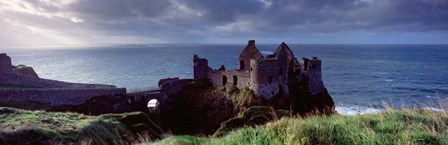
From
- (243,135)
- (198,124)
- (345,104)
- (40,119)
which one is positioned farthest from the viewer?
(345,104)

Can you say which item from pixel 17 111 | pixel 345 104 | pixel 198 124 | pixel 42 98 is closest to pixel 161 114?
pixel 198 124

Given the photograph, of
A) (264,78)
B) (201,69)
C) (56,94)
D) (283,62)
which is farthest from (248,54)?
(56,94)

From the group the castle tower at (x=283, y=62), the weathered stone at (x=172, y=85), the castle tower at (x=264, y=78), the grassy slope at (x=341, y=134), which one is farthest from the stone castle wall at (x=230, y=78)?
the grassy slope at (x=341, y=134)

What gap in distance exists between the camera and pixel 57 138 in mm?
17578

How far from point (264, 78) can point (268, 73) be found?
2.19 feet

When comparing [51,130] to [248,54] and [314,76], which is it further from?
[314,76]

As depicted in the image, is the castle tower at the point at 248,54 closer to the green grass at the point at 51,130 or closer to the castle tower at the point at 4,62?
the green grass at the point at 51,130

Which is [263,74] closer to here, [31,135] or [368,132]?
[31,135]

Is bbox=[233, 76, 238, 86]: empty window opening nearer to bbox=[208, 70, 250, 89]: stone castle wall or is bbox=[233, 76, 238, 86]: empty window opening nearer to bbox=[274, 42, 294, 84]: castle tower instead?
bbox=[208, 70, 250, 89]: stone castle wall

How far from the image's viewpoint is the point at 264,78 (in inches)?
1452

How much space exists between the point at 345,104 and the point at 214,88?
2844cm

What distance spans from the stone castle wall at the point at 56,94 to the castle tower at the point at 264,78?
617 inches

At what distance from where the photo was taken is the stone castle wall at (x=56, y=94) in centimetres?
3431

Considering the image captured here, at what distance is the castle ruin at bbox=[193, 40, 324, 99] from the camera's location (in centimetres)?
3703
